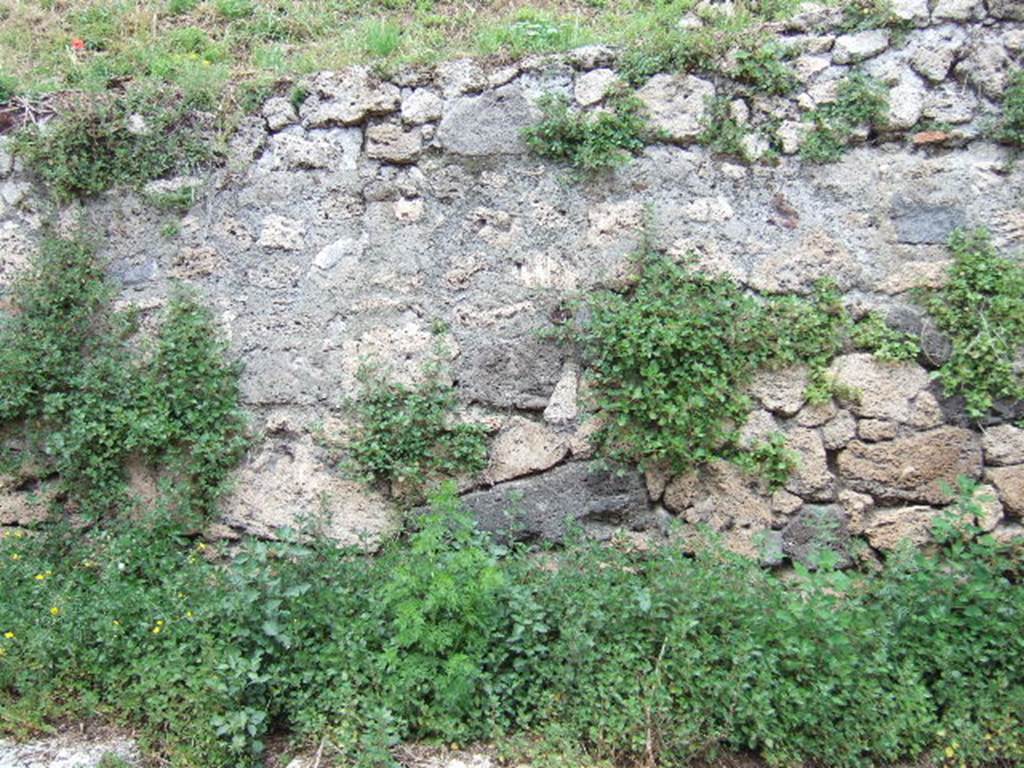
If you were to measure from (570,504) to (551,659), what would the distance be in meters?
0.89

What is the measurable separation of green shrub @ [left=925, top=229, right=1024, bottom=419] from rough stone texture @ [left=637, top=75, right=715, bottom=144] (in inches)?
50.8

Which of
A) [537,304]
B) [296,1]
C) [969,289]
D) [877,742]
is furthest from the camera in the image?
[296,1]

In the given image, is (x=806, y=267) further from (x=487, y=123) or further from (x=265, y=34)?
(x=265, y=34)

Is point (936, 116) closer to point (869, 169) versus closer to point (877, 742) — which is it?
point (869, 169)

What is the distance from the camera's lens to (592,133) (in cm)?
411

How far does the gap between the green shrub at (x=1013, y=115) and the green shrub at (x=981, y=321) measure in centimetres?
46

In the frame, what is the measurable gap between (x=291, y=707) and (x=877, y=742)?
2.04 metres

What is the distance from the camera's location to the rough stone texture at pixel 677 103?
413 cm

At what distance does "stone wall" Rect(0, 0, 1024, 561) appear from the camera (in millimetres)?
3859

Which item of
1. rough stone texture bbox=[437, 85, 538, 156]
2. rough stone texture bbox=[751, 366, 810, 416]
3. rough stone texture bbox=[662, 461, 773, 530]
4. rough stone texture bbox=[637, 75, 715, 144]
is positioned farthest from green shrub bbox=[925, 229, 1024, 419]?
rough stone texture bbox=[437, 85, 538, 156]

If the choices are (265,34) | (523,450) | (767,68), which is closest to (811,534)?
(523,450)

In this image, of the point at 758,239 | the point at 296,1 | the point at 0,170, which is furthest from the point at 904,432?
the point at 0,170

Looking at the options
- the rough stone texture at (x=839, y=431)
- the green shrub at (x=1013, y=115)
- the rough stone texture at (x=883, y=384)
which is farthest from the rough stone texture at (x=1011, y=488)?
the green shrub at (x=1013, y=115)

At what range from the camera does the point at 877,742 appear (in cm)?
298
